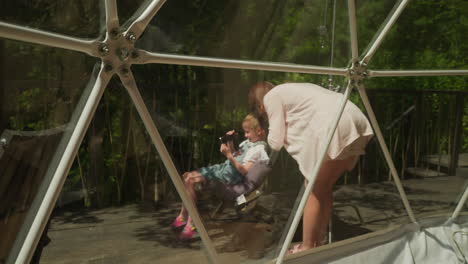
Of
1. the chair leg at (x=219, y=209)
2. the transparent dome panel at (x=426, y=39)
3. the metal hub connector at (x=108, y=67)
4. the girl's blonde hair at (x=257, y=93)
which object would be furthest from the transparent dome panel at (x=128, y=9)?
the transparent dome panel at (x=426, y=39)

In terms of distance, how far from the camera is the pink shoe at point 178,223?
1678 millimetres

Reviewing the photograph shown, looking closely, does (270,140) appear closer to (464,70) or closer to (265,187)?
(265,187)

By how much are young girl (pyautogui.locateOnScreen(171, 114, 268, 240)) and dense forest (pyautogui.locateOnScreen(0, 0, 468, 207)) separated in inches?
1.9

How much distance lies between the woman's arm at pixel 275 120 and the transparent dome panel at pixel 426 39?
2.45ft

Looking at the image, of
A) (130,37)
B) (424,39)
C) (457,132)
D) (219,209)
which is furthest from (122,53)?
(457,132)

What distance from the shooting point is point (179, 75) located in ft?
5.12

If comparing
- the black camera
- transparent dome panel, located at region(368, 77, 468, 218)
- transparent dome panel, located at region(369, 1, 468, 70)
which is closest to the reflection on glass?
transparent dome panel, located at region(369, 1, 468, 70)

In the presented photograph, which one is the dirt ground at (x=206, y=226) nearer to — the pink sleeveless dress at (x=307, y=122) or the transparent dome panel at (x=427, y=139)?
the transparent dome panel at (x=427, y=139)

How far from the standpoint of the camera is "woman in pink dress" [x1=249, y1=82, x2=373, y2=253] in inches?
75.5

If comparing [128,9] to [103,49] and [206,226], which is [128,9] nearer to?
[103,49]

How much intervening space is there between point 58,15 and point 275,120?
1042 mm

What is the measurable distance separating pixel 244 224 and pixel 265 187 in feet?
0.68

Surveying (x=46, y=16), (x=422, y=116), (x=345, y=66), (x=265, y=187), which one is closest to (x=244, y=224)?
(x=265, y=187)

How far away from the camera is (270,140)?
1917mm
